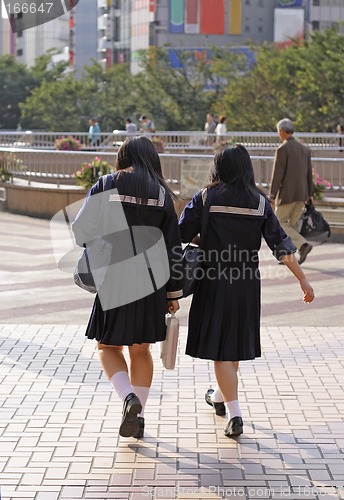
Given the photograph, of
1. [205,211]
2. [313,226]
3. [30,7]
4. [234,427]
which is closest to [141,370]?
[234,427]

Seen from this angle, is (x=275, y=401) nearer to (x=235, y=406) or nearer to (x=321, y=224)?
(x=235, y=406)

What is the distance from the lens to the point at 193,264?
19.5 ft

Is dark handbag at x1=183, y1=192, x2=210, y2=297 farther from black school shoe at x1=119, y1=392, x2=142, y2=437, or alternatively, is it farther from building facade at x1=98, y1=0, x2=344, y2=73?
building facade at x1=98, y1=0, x2=344, y2=73

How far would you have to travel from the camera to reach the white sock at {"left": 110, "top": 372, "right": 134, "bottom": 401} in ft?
19.4

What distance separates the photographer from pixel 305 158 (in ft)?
40.3

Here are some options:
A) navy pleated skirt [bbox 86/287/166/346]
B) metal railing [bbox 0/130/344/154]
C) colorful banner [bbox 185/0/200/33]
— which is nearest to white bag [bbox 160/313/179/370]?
navy pleated skirt [bbox 86/287/166/346]

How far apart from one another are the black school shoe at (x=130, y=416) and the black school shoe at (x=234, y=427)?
1.87 feet

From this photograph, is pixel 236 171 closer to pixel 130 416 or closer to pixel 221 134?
pixel 130 416

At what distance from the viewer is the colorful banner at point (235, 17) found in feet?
308

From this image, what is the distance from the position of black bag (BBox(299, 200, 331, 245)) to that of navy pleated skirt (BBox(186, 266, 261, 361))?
6.16 metres

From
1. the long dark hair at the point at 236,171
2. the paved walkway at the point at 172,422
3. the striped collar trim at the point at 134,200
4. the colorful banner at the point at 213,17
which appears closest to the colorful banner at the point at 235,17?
the colorful banner at the point at 213,17

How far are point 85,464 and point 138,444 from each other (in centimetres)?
46

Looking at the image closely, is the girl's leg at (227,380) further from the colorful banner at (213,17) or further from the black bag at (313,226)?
the colorful banner at (213,17)

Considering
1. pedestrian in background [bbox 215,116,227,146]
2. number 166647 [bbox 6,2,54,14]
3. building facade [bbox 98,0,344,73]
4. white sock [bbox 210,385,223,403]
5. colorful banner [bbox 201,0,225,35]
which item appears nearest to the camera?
number 166647 [bbox 6,2,54,14]
